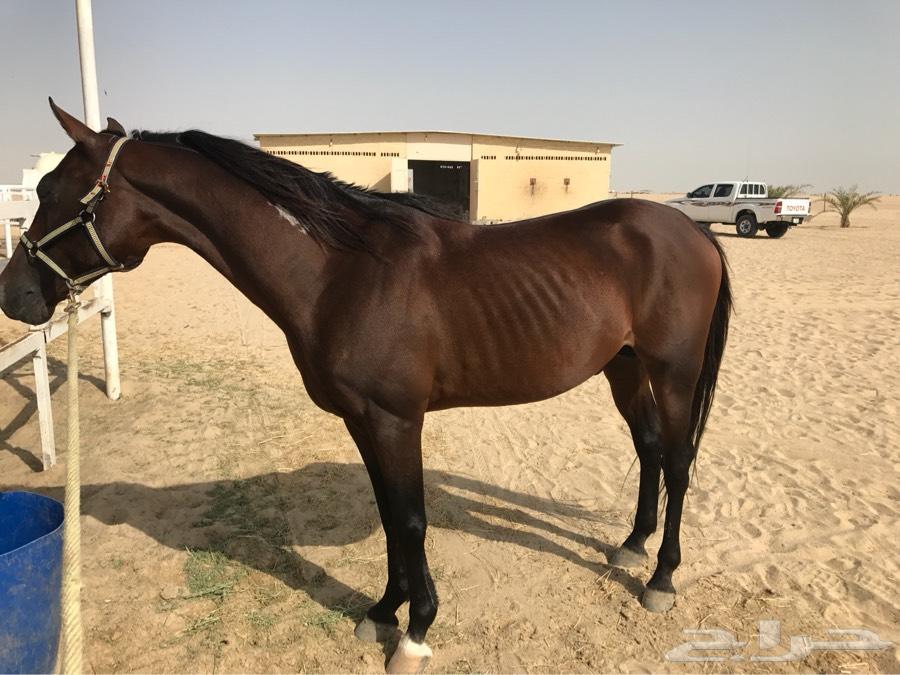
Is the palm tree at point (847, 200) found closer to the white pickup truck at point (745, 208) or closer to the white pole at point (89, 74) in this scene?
the white pickup truck at point (745, 208)

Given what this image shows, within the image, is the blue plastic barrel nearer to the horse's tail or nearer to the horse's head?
the horse's head

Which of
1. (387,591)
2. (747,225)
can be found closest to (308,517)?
(387,591)

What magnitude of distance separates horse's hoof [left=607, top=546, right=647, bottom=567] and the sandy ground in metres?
0.07

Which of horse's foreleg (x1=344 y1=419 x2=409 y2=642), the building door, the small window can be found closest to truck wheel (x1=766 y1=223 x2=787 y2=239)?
the small window

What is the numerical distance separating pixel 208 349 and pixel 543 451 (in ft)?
16.3

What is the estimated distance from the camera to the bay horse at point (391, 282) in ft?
7.54

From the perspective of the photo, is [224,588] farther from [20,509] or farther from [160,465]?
[160,465]

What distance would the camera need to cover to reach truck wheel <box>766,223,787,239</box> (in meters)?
21.3

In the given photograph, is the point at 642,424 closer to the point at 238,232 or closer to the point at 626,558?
the point at 626,558

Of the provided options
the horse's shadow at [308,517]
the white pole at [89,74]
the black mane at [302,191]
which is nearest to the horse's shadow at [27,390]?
the horse's shadow at [308,517]

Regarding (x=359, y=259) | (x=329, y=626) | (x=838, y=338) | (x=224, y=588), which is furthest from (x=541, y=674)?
(x=838, y=338)

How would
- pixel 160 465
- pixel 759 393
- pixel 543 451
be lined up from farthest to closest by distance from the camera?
pixel 759 393 < pixel 543 451 < pixel 160 465

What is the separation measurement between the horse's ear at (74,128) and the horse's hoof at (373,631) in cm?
247

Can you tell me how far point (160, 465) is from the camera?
4297 millimetres
